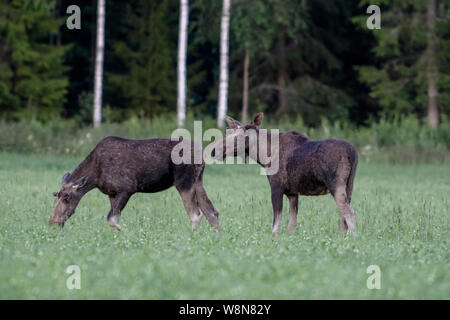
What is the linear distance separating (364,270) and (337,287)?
985 millimetres

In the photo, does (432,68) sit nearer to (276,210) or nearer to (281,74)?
(281,74)

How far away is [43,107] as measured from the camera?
1718 inches

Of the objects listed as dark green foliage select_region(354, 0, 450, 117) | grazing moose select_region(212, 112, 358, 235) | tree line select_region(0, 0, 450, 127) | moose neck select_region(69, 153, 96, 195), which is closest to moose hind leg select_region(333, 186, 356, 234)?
grazing moose select_region(212, 112, 358, 235)

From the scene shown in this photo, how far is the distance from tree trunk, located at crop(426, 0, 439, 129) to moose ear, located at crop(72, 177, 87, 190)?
2843cm

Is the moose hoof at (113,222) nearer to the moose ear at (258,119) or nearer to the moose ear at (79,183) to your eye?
the moose ear at (79,183)

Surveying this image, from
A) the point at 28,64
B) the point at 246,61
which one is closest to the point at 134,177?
the point at 246,61

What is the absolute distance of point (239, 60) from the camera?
4712 cm

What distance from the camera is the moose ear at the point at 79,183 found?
14389 millimetres

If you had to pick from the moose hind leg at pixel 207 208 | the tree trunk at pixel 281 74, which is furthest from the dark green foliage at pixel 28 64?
the moose hind leg at pixel 207 208

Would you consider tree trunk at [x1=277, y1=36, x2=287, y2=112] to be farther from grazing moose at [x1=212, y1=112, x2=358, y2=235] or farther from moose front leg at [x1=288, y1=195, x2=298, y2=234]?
moose front leg at [x1=288, y1=195, x2=298, y2=234]

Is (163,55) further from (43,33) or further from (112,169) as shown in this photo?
(112,169)

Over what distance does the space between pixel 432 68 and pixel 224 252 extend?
31.1 m

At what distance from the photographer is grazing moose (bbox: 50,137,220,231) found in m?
14.4

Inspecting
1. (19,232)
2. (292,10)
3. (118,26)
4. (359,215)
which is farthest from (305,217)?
(118,26)
